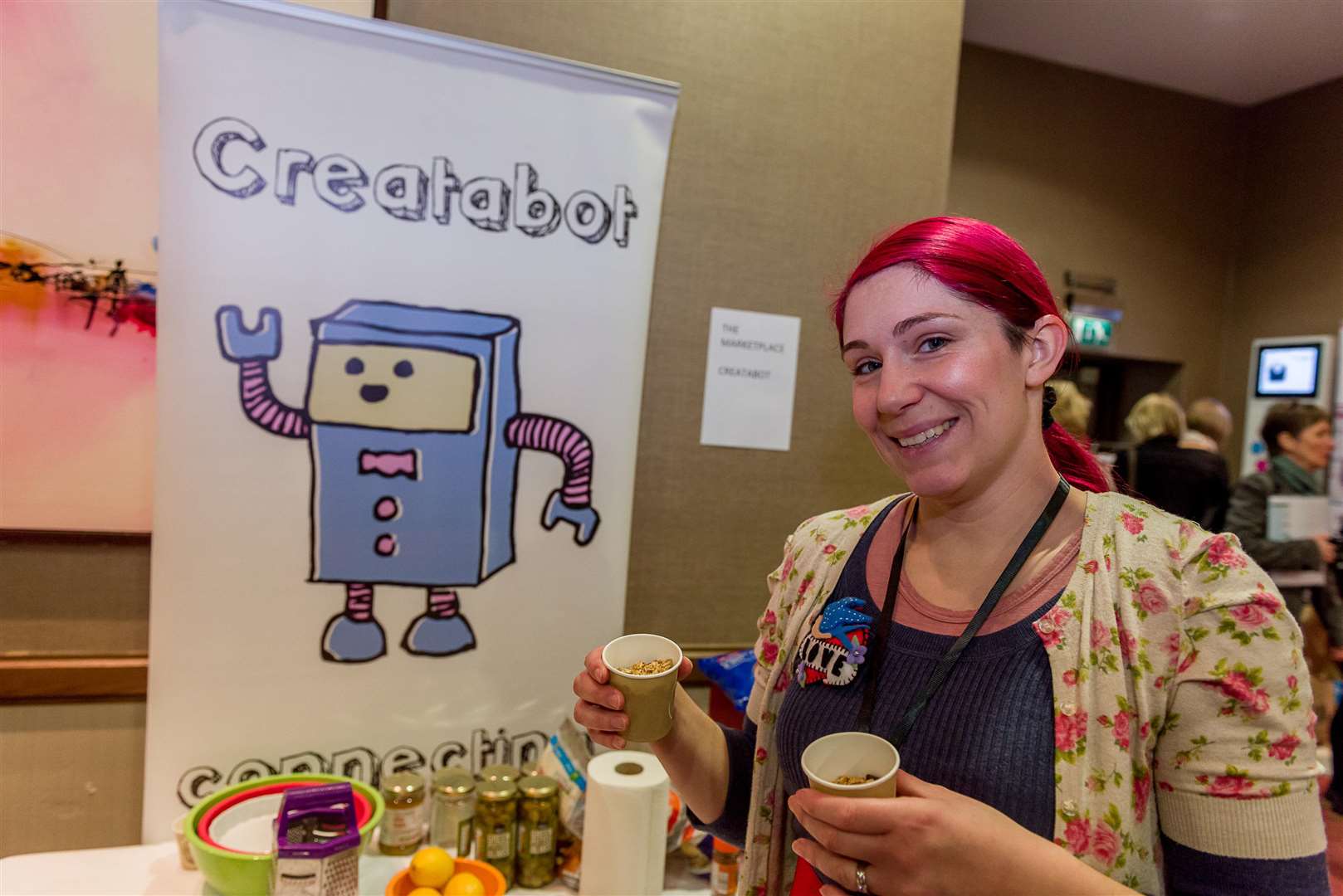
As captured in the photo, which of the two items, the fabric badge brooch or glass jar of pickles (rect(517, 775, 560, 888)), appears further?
glass jar of pickles (rect(517, 775, 560, 888))

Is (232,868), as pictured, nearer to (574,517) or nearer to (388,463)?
(388,463)

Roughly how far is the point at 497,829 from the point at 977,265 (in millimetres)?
1319

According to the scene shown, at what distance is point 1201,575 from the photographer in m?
0.88

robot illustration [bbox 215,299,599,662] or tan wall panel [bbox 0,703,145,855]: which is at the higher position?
robot illustration [bbox 215,299,599,662]

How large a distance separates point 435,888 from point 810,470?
125 cm

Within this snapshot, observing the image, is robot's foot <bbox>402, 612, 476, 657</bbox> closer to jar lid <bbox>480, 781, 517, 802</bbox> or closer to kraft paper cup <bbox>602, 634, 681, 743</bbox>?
jar lid <bbox>480, 781, 517, 802</bbox>

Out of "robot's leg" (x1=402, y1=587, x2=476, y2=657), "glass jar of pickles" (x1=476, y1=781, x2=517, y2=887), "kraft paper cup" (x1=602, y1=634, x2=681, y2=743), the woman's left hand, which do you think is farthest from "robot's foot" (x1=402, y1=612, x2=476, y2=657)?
the woman's left hand

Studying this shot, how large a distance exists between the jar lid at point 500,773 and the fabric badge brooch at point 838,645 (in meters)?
0.83

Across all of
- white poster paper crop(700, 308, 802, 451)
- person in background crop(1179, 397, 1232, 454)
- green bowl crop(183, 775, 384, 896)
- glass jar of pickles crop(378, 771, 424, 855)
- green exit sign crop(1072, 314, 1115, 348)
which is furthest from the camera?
green exit sign crop(1072, 314, 1115, 348)

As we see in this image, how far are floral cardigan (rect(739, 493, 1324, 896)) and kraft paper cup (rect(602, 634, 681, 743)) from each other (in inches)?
17.4

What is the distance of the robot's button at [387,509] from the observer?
1.72m

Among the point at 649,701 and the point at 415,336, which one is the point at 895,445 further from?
the point at 415,336

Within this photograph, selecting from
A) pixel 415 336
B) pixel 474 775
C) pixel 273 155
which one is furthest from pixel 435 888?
pixel 273 155

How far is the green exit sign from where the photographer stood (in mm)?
3922
